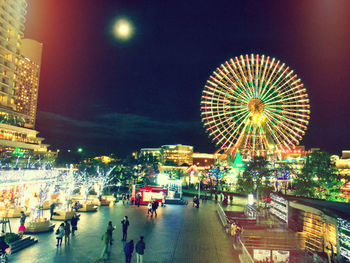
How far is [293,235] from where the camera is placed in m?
17.5

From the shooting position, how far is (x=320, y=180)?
3162cm

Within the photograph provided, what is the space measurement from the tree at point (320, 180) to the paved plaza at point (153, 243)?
14688mm

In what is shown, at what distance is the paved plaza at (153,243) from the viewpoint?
→ 13.0 m

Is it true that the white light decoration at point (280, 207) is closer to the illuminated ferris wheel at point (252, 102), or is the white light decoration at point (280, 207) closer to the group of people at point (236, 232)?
the group of people at point (236, 232)

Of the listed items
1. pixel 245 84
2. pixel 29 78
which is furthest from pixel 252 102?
pixel 29 78

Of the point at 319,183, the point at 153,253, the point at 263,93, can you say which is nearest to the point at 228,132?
the point at 263,93

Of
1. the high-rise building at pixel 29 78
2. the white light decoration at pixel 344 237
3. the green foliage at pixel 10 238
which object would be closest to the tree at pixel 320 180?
the white light decoration at pixel 344 237

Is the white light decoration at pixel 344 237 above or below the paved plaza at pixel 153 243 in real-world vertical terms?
above

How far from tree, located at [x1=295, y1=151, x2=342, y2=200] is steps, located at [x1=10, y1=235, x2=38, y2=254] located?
28904mm

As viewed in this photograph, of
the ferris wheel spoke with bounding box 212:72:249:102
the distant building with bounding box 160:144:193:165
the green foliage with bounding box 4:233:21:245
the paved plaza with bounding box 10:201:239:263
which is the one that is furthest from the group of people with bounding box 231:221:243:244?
the distant building with bounding box 160:144:193:165

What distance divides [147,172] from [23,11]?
2260 inches

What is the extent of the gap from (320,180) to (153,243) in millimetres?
24237

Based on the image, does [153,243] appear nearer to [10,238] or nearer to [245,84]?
[10,238]

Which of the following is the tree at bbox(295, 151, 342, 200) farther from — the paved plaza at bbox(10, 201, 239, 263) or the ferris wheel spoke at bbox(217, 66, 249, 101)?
the ferris wheel spoke at bbox(217, 66, 249, 101)
